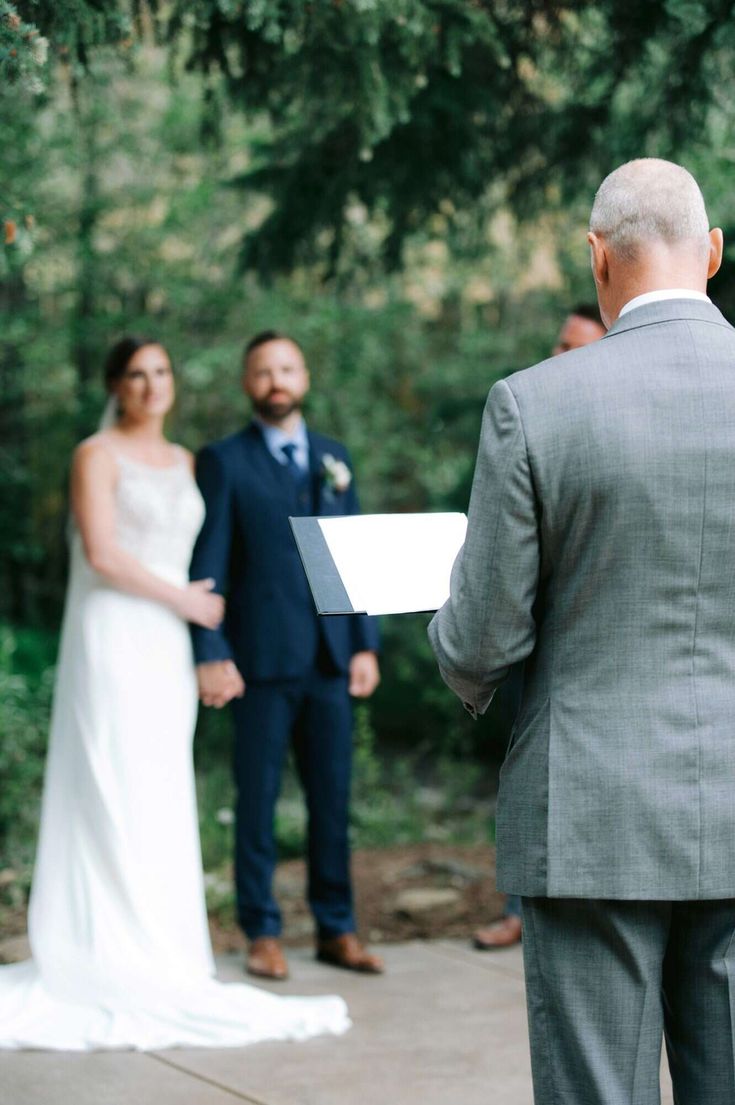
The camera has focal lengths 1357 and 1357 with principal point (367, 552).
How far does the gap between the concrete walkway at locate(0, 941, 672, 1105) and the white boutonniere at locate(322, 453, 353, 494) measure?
176 cm

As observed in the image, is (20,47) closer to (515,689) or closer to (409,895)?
(515,689)

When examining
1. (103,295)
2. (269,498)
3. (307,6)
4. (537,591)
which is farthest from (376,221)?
(537,591)

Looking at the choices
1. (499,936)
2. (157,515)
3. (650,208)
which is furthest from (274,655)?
(650,208)

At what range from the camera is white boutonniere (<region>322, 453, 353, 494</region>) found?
4.94 meters

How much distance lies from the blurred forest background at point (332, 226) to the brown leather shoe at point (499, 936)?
58.5 inches

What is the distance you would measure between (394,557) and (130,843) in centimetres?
242

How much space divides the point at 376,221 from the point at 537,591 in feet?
14.2

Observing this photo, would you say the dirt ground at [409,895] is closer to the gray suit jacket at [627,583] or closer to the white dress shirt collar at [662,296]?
the gray suit jacket at [627,583]

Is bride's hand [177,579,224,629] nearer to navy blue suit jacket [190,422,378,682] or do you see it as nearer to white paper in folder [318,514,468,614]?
navy blue suit jacket [190,422,378,682]

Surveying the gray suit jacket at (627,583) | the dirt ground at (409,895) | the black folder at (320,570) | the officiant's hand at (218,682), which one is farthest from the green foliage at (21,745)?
the gray suit jacket at (627,583)

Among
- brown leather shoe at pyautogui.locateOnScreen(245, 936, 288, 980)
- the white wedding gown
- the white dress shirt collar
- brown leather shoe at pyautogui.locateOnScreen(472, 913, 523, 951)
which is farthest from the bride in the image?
the white dress shirt collar

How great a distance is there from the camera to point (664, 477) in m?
2.07

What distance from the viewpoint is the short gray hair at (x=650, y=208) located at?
83.7 inches

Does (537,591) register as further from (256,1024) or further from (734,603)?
(256,1024)
